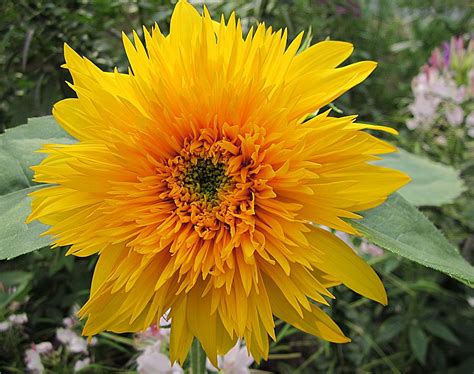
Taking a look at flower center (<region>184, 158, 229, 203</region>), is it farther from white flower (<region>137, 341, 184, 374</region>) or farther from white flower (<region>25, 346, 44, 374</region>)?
white flower (<region>25, 346, 44, 374</region>)

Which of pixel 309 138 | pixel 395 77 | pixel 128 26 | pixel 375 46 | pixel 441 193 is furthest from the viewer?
pixel 395 77

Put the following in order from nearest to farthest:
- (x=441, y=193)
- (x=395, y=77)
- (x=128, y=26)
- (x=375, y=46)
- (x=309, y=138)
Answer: (x=309, y=138) → (x=441, y=193) → (x=128, y=26) → (x=375, y=46) → (x=395, y=77)

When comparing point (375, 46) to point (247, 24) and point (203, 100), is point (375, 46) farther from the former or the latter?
point (203, 100)

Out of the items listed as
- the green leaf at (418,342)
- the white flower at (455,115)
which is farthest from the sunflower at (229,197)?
the white flower at (455,115)

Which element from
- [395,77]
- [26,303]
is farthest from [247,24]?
[395,77]

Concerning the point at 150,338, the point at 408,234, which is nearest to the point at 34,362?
the point at 150,338

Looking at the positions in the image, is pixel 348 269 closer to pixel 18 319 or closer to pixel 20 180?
pixel 20 180

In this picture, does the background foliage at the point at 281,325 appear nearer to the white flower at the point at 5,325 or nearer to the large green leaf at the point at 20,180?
the white flower at the point at 5,325
